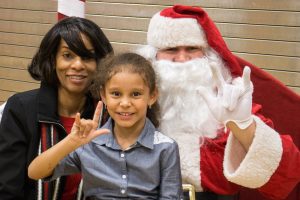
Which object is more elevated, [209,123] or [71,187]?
[209,123]

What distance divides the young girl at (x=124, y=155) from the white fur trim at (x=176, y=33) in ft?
1.57

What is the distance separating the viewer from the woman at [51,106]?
6.24ft

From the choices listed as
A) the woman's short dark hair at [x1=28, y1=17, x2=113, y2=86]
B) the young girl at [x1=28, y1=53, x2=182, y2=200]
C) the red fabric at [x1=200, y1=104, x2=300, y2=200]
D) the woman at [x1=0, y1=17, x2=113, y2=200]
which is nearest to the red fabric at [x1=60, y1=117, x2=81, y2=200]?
the woman at [x1=0, y1=17, x2=113, y2=200]

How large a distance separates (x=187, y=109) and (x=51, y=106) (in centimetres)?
59

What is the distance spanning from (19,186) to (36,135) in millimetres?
222

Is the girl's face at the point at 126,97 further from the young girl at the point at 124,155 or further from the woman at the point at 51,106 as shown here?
the woman at the point at 51,106

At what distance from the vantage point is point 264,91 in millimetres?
2270

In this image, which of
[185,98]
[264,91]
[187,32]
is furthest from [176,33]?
[264,91]

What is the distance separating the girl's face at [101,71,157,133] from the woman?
405 millimetres

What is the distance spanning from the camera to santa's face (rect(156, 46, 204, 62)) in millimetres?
2115

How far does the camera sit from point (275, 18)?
3496mm

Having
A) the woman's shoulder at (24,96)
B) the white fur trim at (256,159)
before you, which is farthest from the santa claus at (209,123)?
the woman's shoulder at (24,96)

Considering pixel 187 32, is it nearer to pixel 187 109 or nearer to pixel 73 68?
pixel 187 109

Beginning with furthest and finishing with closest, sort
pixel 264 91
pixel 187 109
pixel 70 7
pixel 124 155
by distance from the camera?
1. pixel 70 7
2. pixel 264 91
3. pixel 187 109
4. pixel 124 155
